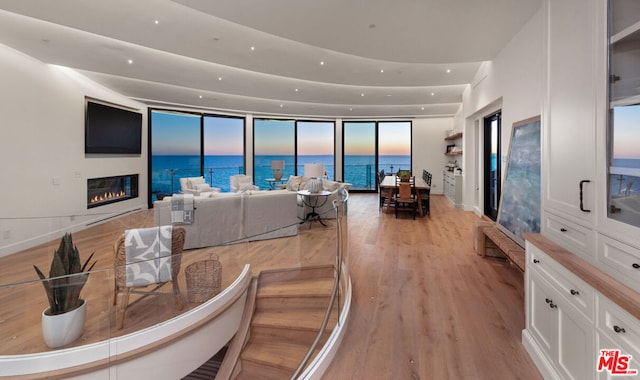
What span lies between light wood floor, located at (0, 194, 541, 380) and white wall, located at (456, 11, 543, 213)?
2.19 meters

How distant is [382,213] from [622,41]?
6.48 m

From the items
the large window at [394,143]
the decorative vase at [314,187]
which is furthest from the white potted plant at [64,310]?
the large window at [394,143]

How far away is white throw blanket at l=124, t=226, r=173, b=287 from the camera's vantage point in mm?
2967

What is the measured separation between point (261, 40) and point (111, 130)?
484 cm

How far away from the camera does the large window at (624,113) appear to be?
4.60ft

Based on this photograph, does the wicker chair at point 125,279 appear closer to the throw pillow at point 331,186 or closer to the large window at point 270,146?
the throw pillow at point 331,186

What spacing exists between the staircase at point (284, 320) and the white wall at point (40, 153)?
148 inches

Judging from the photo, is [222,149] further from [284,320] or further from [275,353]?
[275,353]

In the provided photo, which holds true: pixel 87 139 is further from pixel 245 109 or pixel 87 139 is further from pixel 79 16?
pixel 245 109

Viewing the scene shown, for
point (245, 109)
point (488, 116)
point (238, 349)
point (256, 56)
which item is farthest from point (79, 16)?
point (488, 116)

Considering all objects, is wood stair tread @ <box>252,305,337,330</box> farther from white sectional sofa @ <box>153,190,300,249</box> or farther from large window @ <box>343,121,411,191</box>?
large window @ <box>343,121,411,191</box>

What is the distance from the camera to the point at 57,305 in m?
2.60

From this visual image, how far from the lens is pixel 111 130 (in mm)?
6930

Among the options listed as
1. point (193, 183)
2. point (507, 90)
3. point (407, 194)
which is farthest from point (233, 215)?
point (507, 90)
